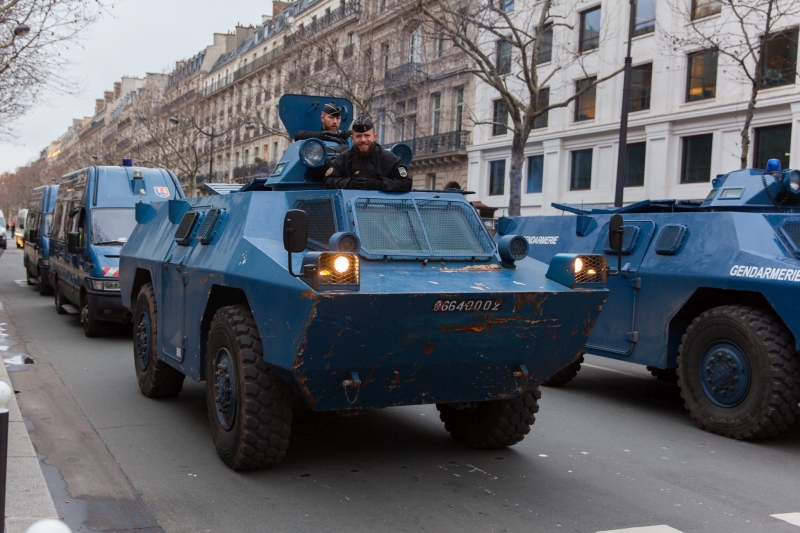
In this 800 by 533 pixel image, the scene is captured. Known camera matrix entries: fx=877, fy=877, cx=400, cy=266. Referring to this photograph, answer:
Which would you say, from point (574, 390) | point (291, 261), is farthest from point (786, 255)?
point (291, 261)

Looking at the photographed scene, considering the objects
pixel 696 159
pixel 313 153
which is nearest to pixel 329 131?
pixel 313 153

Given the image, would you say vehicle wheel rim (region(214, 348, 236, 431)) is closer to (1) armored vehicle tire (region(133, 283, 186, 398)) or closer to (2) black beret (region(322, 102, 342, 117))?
(1) armored vehicle tire (region(133, 283, 186, 398))

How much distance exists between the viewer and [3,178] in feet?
456

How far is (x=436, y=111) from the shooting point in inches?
1566

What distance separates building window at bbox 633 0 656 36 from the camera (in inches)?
1149

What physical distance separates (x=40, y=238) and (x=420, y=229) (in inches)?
617

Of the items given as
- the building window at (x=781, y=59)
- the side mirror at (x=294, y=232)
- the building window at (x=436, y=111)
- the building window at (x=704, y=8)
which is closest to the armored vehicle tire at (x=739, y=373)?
the side mirror at (x=294, y=232)

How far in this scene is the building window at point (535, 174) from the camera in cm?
3456

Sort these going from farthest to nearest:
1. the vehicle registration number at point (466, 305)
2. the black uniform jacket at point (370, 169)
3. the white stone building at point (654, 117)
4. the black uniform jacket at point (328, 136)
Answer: the white stone building at point (654, 117)
the black uniform jacket at point (328, 136)
the black uniform jacket at point (370, 169)
the vehicle registration number at point (466, 305)

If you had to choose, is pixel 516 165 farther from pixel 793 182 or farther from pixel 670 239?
pixel 670 239

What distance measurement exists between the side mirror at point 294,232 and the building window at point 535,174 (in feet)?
98.7

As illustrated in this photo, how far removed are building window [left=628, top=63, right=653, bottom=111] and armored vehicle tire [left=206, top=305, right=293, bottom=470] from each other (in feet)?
85.5

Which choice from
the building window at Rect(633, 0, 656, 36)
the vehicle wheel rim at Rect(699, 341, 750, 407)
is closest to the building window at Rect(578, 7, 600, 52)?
the building window at Rect(633, 0, 656, 36)

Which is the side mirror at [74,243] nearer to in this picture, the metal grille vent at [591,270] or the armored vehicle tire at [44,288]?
the armored vehicle tire at [44,288]
